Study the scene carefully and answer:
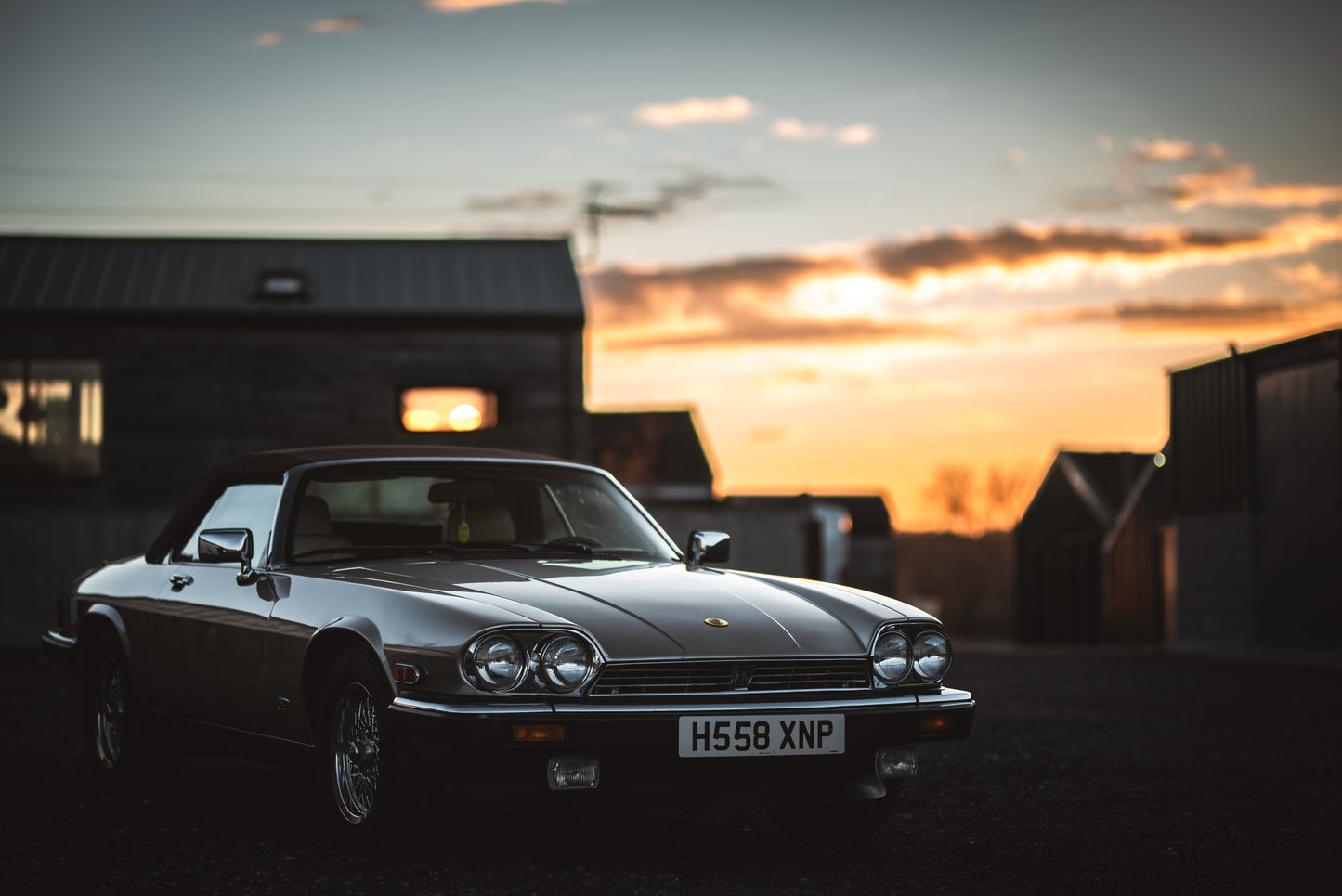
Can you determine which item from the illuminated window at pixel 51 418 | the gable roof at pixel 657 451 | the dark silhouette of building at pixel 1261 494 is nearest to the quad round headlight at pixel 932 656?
the dark silhouette of building at pixel 1261 494

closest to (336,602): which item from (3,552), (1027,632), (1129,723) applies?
(1129,723)

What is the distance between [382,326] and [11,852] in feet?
53.1

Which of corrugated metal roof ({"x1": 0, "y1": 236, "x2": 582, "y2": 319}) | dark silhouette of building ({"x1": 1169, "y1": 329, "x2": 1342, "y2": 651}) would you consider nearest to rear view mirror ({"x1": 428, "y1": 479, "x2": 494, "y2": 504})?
dark silhouette of building ({"x1": 1169, "y1": 329, "x2": 1342, "y2": 651})

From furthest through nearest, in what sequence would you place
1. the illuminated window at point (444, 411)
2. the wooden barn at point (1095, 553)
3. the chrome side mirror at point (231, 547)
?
the wooden barn at point (1095, 553), the illuminated window at point (444, 411), the chrome side mirror at point (231, 547)

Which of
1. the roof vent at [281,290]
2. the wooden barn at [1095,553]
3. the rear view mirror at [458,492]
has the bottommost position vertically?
the wooden barn at [1095,553]

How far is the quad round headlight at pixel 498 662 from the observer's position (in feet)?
15.4

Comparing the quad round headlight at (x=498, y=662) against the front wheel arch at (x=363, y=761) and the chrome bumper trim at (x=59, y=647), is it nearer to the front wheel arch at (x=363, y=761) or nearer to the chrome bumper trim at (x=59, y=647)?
the front wheel arch at (x=363, y=761)

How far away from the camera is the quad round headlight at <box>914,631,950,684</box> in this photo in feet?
17.6

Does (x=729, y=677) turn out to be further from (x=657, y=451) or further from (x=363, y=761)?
(x=657, y=451)

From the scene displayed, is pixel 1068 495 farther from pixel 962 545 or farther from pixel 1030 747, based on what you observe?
pixel 962 545

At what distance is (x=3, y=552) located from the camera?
19500 millimetres

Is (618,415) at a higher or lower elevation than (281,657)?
higher

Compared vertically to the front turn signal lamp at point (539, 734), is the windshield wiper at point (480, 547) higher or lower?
higher

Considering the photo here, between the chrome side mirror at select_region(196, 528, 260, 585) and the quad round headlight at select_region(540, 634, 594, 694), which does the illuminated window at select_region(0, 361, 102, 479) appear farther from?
the quad round headlight at select_region(540, 634, 594, 694)
